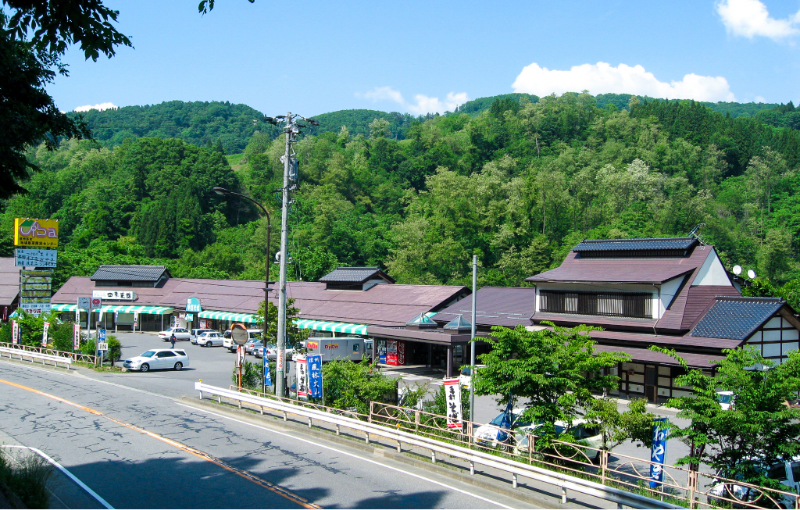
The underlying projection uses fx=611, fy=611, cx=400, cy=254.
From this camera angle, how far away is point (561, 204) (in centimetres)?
7362

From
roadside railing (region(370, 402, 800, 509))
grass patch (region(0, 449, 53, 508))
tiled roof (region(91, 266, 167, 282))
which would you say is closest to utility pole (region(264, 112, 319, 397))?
roadside railing (region(370, 402, 800, 509))

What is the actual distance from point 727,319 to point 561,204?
47498mm

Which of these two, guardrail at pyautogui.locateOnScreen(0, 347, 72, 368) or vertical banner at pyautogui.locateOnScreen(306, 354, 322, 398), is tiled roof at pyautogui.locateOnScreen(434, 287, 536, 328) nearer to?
vertical banner at pyautogui.locateOnScreen(306, 354, 322, 398)

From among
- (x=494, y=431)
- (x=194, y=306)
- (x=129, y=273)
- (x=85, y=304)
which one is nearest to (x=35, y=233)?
(x=85, y=304)

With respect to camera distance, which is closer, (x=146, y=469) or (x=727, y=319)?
(x=146, y=469)

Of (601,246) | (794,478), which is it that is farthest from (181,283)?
(794,478)

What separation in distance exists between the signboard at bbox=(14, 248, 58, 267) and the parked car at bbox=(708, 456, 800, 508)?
45033mm

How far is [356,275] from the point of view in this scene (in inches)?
1890

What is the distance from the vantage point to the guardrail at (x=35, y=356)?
1348 inches

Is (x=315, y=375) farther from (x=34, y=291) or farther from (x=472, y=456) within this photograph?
(x=34, y=291)

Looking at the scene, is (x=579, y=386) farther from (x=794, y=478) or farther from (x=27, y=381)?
(x=27, y=381)

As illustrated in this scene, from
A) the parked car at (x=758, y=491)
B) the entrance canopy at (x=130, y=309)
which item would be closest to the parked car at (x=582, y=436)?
the parked car at (x=758, y=491)

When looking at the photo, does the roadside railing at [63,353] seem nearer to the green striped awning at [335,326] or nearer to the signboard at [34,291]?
the signboard at [34,291]

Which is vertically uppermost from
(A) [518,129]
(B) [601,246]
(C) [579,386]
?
(A) [518,129]
